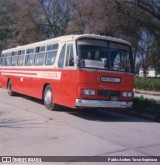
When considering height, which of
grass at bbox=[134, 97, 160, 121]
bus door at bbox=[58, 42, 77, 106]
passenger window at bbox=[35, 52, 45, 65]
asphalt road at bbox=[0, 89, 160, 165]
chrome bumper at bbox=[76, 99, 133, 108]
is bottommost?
asphalt road at bbox=[0, 89, 160, 165]

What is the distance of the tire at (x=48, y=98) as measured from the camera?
49.7 feet

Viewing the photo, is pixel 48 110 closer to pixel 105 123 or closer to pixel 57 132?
pixel 105 123

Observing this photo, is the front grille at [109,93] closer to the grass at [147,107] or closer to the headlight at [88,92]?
the headlight at [88,92]

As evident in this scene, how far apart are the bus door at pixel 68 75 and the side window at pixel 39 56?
2491mm

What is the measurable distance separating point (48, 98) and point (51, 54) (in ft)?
5.68

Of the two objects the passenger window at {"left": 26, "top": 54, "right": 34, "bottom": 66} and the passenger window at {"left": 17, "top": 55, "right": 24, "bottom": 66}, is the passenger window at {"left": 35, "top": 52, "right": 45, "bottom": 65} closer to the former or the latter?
the passenger window at {"left": 26, "top": 54, "right": 34, "bottom": 66}

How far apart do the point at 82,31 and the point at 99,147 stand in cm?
2909

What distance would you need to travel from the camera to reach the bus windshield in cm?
1313

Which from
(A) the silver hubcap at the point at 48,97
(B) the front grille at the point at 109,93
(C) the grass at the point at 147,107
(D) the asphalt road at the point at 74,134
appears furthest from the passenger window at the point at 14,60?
(B) the front grille at the point at 109,93

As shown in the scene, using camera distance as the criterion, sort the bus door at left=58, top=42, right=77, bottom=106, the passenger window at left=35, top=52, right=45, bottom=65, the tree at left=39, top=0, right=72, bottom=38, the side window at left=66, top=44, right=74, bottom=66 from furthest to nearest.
→ the tree at left=39, top=0, right=72, bottom=38
the passenger window at left=35, top=52, right=45, bottom=65
the side window at left=66, top=44, right=74, bottom=66
the bus door at left=58, top=42, right=77, bottom=106

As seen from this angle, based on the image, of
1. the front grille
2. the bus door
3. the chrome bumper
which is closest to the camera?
the chrome bumper

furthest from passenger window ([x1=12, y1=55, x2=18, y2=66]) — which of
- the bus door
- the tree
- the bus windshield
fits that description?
the tree

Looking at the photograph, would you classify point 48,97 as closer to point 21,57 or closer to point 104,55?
point 104,55

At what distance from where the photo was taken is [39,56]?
17.3 metres
